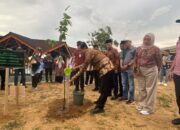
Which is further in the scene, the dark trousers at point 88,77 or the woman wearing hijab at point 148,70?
the dark trousers at point 88,77

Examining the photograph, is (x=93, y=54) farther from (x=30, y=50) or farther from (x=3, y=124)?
(x=30, y=50)

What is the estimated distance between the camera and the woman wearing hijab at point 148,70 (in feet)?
24.3

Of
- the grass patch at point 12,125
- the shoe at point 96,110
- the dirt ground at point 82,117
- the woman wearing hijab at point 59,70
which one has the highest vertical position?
the woman wearing hijab at point 59,70

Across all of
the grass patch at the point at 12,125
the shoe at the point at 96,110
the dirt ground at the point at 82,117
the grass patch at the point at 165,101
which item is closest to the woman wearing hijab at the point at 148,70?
the dirt ground at the point at 82,117

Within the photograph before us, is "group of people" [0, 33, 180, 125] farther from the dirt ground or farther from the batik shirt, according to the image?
the dirt ground

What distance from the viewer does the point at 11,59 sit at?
28.3ft

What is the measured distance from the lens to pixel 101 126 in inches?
266

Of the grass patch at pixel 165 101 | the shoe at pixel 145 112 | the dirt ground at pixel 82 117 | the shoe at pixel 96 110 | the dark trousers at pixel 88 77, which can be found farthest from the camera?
the dark trousers at pixel 88 77

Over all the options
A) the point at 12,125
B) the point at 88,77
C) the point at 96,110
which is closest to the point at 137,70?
the point at 96,110

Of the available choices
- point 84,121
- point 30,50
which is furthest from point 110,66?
point 30,50

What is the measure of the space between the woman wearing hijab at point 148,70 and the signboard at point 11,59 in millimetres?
3669

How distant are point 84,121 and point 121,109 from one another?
1.47 m

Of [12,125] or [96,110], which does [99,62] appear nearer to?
[96,110]

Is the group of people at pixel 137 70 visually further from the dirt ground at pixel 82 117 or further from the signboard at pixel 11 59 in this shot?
the signboard at pixel 11 59
